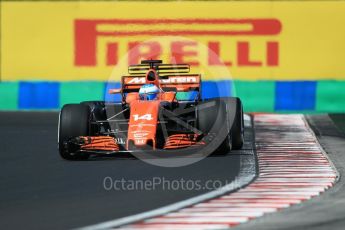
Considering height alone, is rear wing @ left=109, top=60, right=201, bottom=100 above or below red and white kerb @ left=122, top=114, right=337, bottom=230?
above

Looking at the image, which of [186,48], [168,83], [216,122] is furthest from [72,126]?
[186,48]

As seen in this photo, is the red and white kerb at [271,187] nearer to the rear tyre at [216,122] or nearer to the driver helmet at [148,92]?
the rear tyre at [216,122]

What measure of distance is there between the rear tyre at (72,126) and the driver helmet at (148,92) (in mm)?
923

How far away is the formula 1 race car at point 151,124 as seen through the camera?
14109mm

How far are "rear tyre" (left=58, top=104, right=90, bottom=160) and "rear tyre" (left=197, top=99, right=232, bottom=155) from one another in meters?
1.50

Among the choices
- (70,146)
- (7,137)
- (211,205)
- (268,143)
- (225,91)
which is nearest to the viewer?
(211,205)

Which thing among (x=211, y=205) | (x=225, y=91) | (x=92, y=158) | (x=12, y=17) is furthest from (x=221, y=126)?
(x=12, y=17)

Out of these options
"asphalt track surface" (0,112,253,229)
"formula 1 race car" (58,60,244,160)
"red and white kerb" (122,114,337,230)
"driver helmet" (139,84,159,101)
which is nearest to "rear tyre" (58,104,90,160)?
"formula 1 race car" (58,60,244,160)

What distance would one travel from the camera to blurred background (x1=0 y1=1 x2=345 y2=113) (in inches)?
891

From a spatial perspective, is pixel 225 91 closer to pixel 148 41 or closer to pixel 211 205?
pixel 148 41

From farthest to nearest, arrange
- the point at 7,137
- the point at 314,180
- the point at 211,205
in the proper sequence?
the point at 7,137 < the point at 314,180 < the point at 211,205

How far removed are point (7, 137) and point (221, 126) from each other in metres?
4.62

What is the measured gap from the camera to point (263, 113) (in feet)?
74.1

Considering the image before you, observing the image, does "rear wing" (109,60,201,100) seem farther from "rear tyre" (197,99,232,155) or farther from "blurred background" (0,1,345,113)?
"blurred background" (0,1,345,113)
